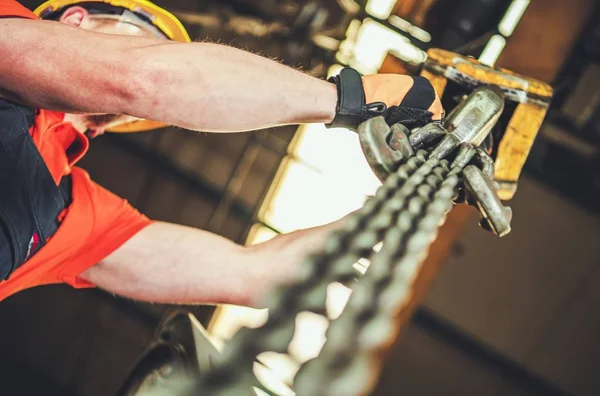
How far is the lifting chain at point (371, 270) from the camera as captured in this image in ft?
2.02

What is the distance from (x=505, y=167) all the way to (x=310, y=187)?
200cm

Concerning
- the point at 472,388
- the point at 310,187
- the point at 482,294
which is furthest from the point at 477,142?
the point at 472,388

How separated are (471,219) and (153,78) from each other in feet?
8.67

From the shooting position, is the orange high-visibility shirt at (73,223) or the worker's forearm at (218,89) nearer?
the worker's forearm at (218,89)

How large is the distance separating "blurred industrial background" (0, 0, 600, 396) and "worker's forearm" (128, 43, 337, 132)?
47.6 inches

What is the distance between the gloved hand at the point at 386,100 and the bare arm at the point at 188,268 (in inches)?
22.2

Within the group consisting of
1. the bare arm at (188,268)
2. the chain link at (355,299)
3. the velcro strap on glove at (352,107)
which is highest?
the velcro strap on glove at (352,107)

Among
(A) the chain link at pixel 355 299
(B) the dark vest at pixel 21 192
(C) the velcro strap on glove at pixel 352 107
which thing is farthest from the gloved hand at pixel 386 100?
(B) the dark vest at pixel 21 192

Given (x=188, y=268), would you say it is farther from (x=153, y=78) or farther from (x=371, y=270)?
(x=371, y=270)

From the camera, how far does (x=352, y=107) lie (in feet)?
4.23

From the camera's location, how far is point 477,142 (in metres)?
1.26

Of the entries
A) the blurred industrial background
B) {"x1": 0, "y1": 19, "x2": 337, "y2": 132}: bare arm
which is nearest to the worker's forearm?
{"x1": 0, "y1": 19, "x2": 337, "y2": 132}: bare arm

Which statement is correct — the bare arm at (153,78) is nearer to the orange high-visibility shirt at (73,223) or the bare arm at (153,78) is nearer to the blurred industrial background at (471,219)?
the orange high-visibility shirt at (73,223)

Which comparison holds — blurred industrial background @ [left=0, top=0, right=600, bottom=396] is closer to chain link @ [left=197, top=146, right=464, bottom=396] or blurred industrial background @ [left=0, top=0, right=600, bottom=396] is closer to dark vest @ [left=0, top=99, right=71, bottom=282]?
dark vest @ [left=0, top=99, right=71, bottom=282]
